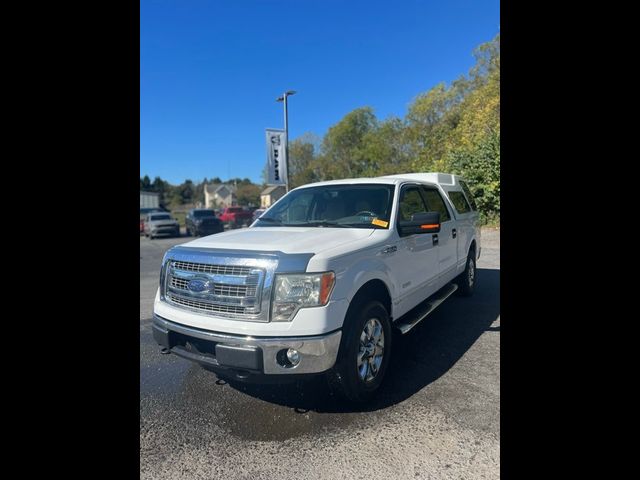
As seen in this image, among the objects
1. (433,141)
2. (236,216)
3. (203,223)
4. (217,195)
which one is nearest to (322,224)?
(203,223)

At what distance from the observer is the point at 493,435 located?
2619 mm

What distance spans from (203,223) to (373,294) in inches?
849

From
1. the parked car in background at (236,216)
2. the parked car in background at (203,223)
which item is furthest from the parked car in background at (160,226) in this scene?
the parked car in background at (236,216)

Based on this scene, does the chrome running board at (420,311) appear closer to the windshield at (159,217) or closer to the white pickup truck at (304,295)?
the white pickup truck at (304,295)

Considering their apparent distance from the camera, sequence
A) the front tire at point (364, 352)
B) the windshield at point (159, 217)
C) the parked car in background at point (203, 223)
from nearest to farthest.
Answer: the front tire at point (364, 352), the parked car in background at point (203, 223), the windshield at point (159, 217)

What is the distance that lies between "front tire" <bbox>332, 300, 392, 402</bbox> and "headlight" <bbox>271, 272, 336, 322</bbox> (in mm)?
370

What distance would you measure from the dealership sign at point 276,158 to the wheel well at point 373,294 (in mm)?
14437

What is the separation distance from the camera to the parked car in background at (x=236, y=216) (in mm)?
28047

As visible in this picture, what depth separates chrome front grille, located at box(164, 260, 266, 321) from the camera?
2713mm

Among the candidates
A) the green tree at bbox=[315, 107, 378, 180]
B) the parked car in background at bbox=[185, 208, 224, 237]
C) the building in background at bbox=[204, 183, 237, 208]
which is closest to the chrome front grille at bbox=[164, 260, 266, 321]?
the parked car in background at bbox=[185, 208, 224, 237]
